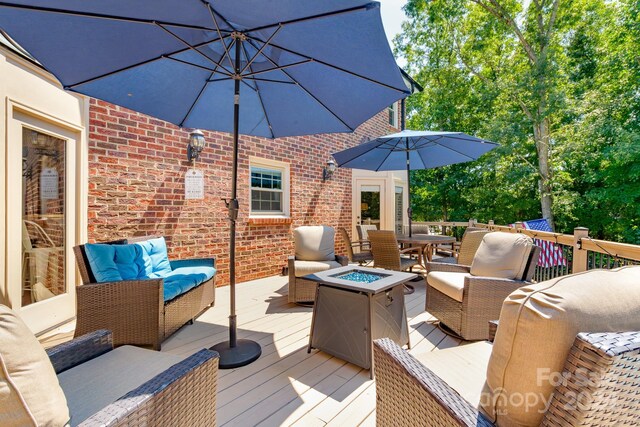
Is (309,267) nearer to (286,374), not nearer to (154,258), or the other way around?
(286,374)

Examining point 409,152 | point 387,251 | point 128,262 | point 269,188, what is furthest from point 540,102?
point 128,262

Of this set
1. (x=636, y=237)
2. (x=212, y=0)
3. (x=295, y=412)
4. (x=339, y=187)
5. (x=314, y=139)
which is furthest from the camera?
(x=636, y=237)

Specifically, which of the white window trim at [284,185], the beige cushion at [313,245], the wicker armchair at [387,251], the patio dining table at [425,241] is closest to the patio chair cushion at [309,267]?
the beige cushion at [313,245]

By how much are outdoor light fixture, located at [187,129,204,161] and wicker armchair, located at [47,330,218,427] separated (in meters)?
3.09

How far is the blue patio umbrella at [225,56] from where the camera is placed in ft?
5.32


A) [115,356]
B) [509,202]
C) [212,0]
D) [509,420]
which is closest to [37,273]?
[115,356]

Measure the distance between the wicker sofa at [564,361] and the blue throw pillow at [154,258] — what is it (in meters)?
2.95

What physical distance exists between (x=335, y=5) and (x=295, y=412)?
232cm

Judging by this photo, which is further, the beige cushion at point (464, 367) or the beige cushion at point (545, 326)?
the beige cushion at point (464, 367)

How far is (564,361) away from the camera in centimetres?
76

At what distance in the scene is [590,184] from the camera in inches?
346

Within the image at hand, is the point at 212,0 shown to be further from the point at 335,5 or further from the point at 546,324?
the point at 546,324

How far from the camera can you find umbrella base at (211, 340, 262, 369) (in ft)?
7.27

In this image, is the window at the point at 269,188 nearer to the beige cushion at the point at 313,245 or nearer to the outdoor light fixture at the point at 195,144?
the outdoor light fixture at the point at 195,144
